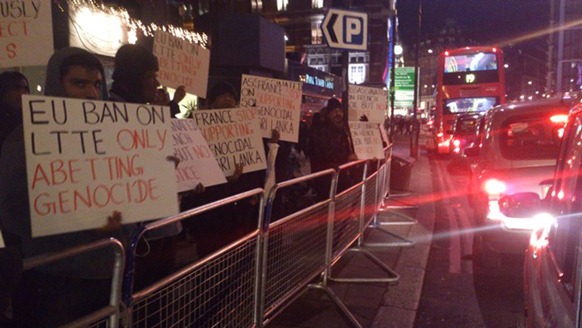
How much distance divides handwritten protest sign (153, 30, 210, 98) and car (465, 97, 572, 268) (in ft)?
10.8

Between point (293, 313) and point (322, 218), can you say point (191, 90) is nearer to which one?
point (322, 218)

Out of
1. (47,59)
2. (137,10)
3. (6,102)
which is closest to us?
(47,59)

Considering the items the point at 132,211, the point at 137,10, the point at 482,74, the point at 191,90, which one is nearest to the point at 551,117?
the point at 191,90

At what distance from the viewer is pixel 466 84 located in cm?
2405

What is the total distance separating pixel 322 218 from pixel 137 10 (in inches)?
285

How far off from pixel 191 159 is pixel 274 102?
5.84 feet

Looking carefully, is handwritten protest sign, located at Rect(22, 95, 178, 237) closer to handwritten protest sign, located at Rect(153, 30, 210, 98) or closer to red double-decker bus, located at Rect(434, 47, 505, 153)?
handwritten protest sign, located at Rect(153, 30, 210, 98)

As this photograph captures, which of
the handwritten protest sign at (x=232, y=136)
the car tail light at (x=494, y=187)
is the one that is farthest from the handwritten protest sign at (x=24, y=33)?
the car tail light at (x=494, y=187)

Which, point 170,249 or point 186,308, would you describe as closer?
point 186,308

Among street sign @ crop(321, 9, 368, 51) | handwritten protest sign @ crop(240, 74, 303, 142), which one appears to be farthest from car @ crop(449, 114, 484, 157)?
handwritten protest sign @ crop(240, 74, 303, 142)

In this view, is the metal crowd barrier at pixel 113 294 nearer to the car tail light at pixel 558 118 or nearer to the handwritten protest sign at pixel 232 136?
the handwritten protest sign at pixel 232 136

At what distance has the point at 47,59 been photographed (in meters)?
2.87

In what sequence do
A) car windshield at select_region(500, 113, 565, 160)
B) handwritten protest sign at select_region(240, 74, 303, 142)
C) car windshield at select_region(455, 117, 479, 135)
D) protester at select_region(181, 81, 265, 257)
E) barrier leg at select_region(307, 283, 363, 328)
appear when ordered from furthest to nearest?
car windshield at select_region(455, 117, 479, 135), car windshield at select_region(500, 113, 565, 160), handwritten protest sign at select_region(240, 74, 303, 142), barrier leg at select_region(307, 283, 363, 328), protester at select_region(181, 81, 265, 257)

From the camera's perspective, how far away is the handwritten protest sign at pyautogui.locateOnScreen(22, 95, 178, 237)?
2.09 m
